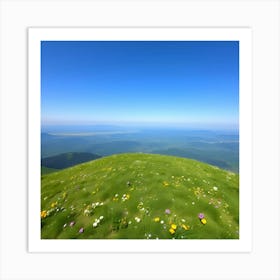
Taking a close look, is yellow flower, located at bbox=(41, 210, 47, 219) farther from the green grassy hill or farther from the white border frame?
the white border frame

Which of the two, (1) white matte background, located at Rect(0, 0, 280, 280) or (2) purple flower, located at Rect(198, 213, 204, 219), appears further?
(1) white matte background, located at Rect(0, 0, 280, 280)

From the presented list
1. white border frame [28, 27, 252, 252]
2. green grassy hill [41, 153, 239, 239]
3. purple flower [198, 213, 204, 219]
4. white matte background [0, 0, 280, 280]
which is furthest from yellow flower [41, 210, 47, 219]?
purple flower [198, 213, 204, 219]

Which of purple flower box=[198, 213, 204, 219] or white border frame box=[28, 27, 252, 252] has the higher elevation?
white border frame box=[28, 27, 252, 252]

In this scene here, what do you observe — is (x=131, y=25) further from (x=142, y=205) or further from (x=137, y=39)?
(x=142, y=205)

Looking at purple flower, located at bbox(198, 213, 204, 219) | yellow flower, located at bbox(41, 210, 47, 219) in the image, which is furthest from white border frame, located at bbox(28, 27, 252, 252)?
purple flower, located at bbox(198, 213, 204, 219)

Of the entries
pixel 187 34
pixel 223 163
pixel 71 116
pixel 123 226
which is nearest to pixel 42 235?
pixel 123 226

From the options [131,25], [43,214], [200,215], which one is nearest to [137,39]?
[131,25]

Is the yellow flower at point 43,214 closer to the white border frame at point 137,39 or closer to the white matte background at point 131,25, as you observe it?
the white border frame at point 137,39
